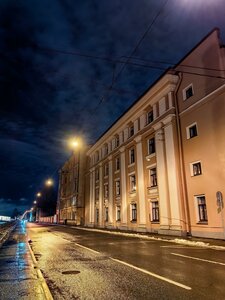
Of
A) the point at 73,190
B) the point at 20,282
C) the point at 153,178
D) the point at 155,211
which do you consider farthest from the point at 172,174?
the point at 73,190

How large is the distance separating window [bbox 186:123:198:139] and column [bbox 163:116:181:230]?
155cm

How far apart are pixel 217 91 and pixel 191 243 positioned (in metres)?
10.4

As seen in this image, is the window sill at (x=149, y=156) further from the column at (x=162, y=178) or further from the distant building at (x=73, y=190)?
the distant building at (x=73, y=190)

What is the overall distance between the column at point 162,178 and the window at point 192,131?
118 inches

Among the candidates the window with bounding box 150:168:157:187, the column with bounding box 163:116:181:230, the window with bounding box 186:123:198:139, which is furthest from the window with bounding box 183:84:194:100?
the window with bounding box 150:168:157:187

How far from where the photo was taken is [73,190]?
2301 inches

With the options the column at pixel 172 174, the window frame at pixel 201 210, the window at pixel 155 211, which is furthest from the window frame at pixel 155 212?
the window frame at pixel 201 210

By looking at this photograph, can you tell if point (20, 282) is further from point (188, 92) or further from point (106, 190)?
point (106, 190)

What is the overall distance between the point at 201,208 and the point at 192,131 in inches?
239

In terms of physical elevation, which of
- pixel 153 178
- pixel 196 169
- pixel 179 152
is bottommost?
pixel 196 169

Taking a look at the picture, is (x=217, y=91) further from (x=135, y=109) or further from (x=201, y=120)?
(x=135, y=109)

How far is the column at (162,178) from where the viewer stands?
2188 cm

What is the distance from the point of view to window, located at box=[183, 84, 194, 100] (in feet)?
69.2

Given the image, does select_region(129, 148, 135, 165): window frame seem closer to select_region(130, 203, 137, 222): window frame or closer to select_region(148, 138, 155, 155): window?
select_region(148, 138, 155, 155): window
